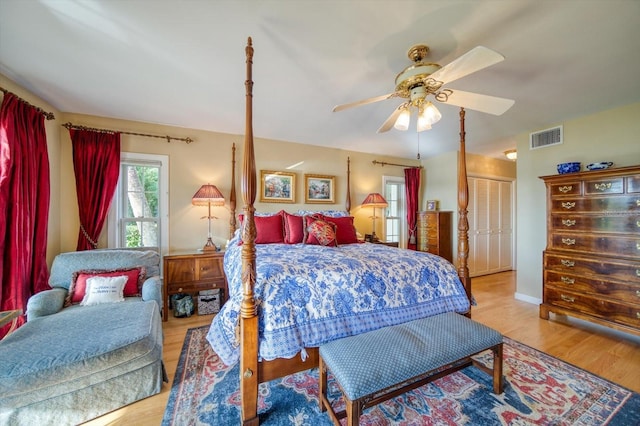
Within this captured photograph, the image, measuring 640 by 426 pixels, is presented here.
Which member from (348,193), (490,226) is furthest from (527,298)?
(348,193)

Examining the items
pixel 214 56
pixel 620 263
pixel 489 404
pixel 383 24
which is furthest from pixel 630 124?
pixel 214 56

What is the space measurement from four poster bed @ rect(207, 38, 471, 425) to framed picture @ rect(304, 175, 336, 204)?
7.00 feet

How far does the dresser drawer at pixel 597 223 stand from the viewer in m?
2.29

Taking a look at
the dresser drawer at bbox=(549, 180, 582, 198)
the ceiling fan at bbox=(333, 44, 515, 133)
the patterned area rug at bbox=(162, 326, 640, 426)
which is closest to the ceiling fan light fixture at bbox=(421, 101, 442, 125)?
the ceiling fan at bbox=(333, 44, 515, 133)

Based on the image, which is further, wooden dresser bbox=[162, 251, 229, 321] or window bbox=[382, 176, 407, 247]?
window bbox=[382, 176, 407, 247]

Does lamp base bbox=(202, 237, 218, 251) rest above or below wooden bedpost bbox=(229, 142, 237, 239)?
below

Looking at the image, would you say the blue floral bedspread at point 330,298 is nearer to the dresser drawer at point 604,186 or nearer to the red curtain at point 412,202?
the dresser drawer at point 604,186

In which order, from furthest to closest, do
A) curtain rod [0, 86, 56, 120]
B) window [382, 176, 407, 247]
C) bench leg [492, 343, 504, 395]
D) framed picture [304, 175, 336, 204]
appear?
window [382, 176, 407, 247] < framed picture [304, 175, 336, 204] < curtain rod [0, 86, 56, 120] < bench leg [492, 343, 504, 395]

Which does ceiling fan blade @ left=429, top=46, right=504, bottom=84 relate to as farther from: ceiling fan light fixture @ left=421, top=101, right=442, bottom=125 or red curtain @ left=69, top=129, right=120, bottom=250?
red curtain @ left=69, top=129, right=120, bottom=250

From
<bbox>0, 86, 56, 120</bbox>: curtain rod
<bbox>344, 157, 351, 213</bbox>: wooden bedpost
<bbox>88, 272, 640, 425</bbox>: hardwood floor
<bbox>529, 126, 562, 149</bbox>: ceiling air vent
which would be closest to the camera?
<bbox>88, 272, 640, 425</bbox>: hardwood floor

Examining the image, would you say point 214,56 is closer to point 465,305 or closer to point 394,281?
point 394,281

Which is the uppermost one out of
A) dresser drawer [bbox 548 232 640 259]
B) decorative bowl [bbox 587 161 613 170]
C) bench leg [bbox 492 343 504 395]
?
decorative bowl [bbox 587 161 613 170]

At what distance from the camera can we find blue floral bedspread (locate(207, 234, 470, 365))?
4.83 ft

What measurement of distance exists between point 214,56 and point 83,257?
2.21 m
